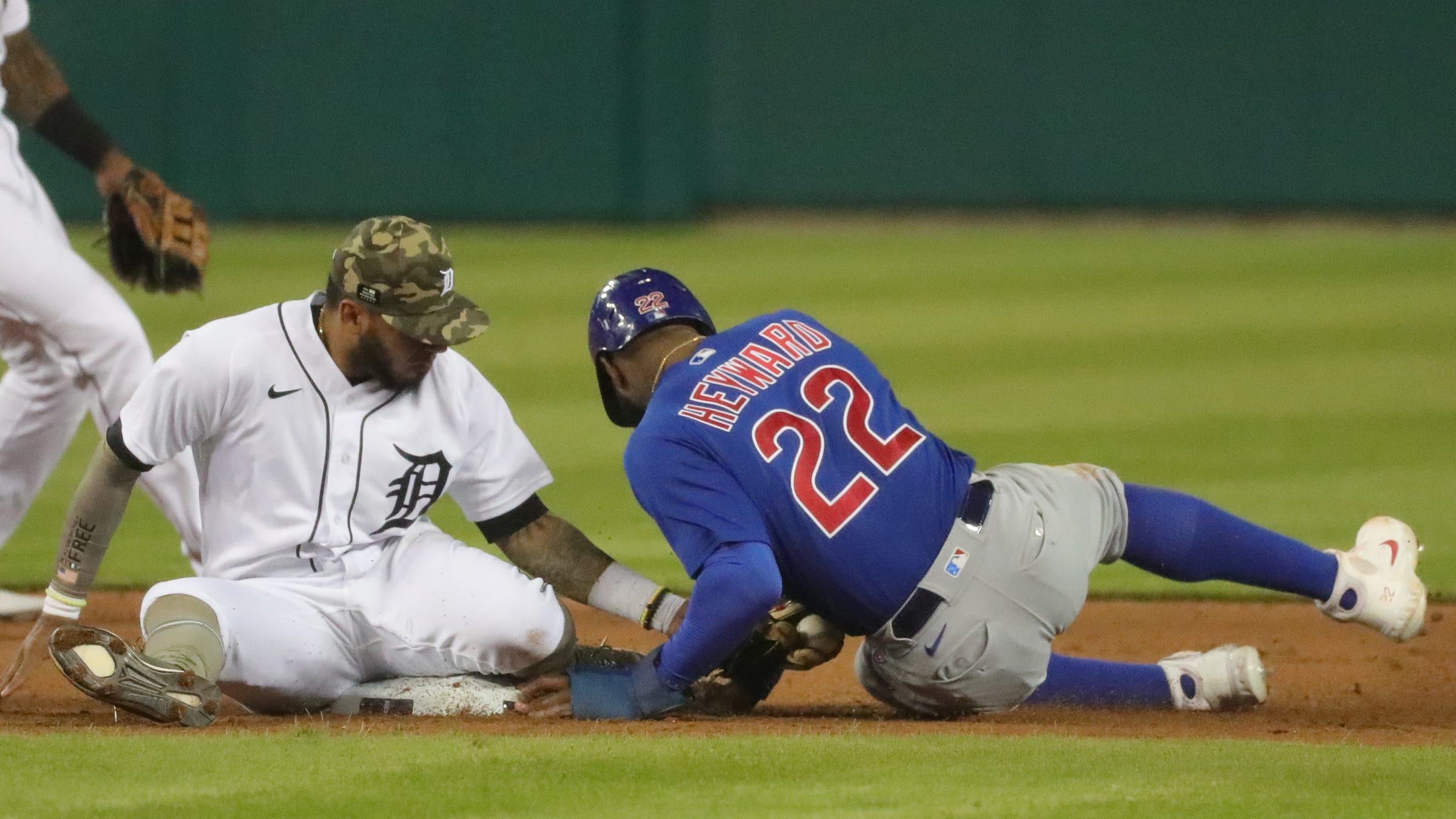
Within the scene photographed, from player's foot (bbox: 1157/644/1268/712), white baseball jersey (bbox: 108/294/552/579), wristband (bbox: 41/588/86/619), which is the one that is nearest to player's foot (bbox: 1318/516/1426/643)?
player's foot (bbox: 1157/644/1268/712)

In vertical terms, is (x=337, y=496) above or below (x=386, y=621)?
above

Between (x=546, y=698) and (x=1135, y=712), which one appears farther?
(x=1135, y=712)

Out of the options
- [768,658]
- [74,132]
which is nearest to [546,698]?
[768,658]

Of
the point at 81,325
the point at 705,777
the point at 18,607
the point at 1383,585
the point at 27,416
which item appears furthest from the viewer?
the point at 18,607

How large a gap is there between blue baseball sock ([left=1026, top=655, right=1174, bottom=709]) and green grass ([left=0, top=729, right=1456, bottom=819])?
0.59m

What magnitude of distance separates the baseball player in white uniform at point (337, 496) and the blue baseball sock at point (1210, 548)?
105 cm

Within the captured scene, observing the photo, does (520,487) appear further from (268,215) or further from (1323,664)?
(268,215)

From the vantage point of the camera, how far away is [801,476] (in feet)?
13.0

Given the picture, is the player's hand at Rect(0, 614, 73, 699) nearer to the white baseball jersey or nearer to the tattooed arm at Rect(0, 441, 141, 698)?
the tattooed arm at Rect(0, 441, 141, 698)

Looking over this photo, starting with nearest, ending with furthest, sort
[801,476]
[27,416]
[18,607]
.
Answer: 1. [801,476]
2. [27,416]
3. [18,607]

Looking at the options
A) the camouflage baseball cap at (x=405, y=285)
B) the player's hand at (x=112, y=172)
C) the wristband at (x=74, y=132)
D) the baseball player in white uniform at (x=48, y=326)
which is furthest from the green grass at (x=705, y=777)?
the wristband at (x=74, y=132)

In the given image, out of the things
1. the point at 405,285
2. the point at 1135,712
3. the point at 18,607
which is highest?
the point at 405,285

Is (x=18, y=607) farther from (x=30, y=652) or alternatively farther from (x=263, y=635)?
(x=263, y=635)

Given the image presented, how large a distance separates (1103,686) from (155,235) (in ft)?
8.96
